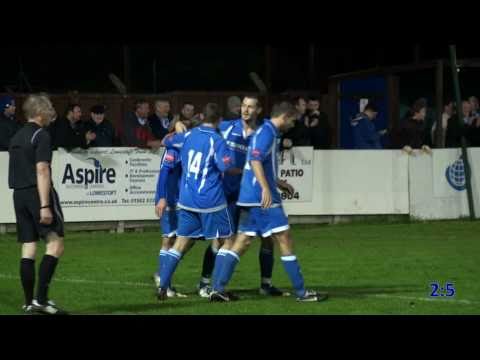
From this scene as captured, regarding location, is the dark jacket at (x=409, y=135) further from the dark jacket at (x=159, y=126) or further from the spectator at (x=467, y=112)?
the dark jacket at (x=159, y=126)

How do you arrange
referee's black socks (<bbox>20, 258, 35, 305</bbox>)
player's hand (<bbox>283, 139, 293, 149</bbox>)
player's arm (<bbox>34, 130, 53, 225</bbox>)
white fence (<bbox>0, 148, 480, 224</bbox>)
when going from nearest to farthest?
1. player's arm (<bbox>34, 130, 53, 225</bbox>)
2. referee's black socks (<bbox>20, 258, 35, 305</bbox>)
3. player's hand (<bbox>283, 139, 293, 149</bbox>)
4. white fence (<bbox>0, 148, 480, 224</bbox>)

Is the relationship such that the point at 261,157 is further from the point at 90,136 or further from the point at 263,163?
the point at 90,136

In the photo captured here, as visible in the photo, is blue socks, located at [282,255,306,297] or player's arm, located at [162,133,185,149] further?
player's arm, located at [162,133,185,149]

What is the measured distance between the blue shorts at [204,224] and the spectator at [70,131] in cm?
826

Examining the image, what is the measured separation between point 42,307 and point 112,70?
17.5m

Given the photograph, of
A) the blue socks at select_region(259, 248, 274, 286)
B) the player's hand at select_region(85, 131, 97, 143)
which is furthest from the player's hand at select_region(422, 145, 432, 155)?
the blue socks at select_region(259, 248, 274, 286)

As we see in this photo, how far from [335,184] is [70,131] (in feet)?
16.8

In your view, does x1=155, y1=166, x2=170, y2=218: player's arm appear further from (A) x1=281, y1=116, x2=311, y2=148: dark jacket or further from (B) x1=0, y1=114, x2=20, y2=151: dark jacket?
(A) x1=281, y1=116, x2=311, y2=148: dark jacket

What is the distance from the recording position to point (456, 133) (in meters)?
24.5

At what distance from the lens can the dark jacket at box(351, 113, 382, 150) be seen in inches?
965

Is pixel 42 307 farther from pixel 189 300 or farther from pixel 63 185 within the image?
pixel 63 185

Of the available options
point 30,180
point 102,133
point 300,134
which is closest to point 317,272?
point 30,180

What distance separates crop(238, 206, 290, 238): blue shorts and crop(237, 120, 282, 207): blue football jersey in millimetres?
85

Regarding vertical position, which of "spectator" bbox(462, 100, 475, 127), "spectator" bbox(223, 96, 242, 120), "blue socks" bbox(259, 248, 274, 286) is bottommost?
"blue socks" bbox(259, 248, 274, 286)
